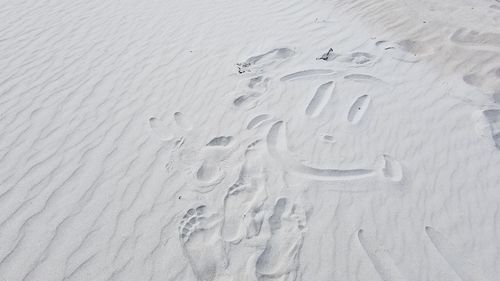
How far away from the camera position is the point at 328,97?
4496 millimetres

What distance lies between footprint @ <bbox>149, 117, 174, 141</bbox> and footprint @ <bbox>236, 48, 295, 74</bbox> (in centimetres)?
125

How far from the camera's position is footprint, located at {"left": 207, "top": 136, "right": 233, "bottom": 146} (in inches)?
152

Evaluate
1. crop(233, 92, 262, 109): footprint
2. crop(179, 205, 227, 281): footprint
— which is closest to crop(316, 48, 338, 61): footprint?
crop(233, 92, 262, 109): footprint

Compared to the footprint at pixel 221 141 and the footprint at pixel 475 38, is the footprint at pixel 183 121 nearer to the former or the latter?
the footprint at pixel 221 141

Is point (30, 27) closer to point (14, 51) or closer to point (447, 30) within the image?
point (14, 51)

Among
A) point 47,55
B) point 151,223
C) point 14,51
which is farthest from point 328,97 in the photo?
point 14,51

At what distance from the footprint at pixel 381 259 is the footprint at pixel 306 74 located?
2.22 m

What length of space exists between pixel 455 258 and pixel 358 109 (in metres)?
1.83

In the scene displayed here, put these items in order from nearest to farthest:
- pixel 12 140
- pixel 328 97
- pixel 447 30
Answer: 1. pixel 12 140
2. pixel 328 97
3. pixel 447 30

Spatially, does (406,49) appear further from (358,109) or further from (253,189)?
(253,189)

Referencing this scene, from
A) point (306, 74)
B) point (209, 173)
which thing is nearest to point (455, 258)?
point (209, 173)

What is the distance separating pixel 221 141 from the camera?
3.89 m

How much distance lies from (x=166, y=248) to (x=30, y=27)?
454 centimetres

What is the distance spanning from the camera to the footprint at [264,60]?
4957mm
